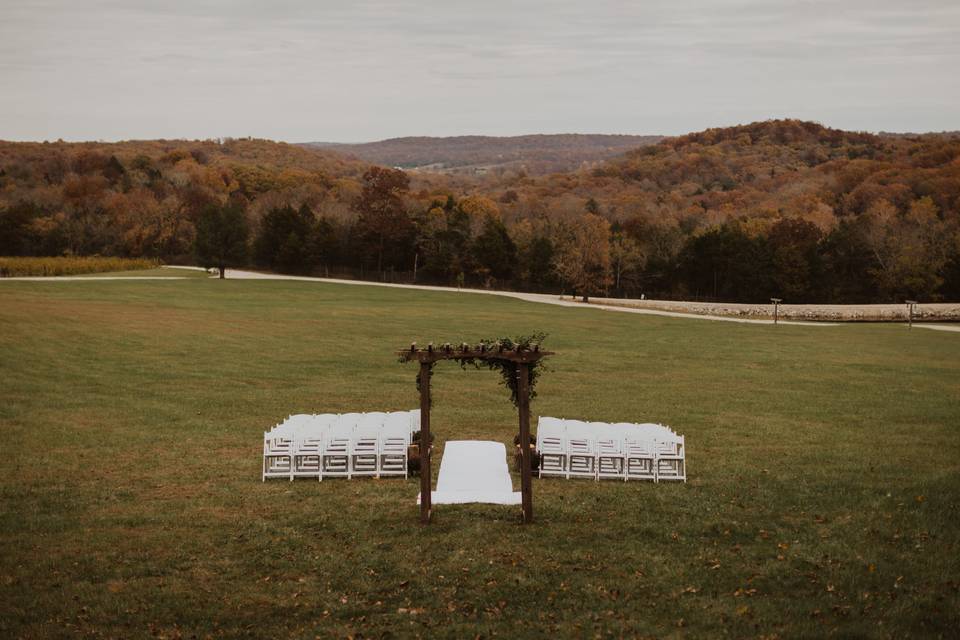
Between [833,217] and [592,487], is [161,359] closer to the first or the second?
[592,487]

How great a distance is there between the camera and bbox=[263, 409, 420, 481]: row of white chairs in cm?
1683

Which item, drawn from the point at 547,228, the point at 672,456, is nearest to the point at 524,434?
the point at 672,456

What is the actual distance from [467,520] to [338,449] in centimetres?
398

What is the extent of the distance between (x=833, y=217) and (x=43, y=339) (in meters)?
107

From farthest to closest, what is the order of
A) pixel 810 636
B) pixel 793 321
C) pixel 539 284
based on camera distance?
pixel 539 284 → pixel 793 321 → pixel 810 636

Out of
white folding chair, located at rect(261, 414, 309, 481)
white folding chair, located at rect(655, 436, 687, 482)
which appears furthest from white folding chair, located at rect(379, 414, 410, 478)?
white folding chair, located at rect(655, 436, 687, 482)

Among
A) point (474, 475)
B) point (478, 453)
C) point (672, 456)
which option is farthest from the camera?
point (478, 453)

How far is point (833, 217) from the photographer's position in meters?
119

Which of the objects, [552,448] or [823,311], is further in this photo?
[823,311]

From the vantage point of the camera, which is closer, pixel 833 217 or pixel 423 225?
pixel 423 225

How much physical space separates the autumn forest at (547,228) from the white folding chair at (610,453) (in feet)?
219

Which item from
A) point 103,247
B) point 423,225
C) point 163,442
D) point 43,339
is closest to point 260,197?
point 103,247

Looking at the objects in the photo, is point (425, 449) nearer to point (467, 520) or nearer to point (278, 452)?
point (467, 520)

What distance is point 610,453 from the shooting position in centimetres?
1689
